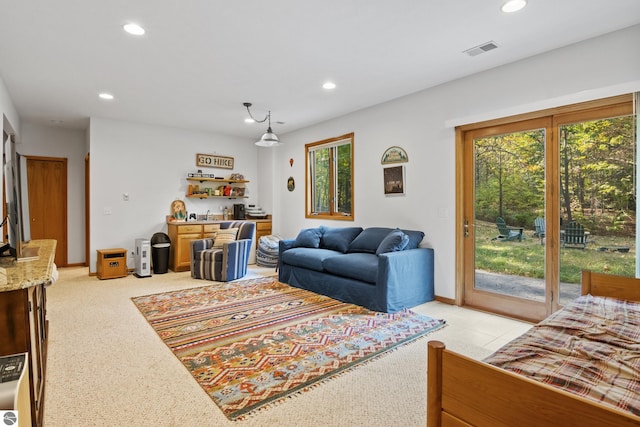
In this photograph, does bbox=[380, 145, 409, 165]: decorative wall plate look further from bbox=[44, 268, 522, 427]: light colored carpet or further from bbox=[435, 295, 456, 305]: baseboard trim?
bbox=[44, 268, 522, 427]: light colored carpet

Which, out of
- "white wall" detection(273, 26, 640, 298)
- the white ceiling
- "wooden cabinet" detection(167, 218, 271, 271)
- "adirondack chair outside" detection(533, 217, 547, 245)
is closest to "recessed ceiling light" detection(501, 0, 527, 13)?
the white ceiling

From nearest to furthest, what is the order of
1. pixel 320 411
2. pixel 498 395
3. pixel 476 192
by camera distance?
1. pixel 498 395
2. pixel 320 411
3. pixel 476 192

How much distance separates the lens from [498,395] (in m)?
0.92

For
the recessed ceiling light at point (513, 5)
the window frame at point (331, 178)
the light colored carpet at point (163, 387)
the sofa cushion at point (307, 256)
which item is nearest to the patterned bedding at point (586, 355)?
the light colored carpet at point (163, 387)

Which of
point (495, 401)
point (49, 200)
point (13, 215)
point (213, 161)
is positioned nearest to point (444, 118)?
point (495, 401)

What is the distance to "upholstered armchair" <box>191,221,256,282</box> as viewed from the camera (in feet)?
16.7

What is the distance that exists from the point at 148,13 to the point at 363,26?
166 cm

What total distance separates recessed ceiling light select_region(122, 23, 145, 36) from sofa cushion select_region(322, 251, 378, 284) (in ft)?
9.71

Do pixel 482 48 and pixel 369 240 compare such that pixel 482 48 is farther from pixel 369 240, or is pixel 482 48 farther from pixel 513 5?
pixel 369 240

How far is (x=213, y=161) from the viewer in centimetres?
677

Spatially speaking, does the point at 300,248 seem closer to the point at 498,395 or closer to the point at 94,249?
the point at 94,249

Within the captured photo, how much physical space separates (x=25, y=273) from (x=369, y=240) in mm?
3476

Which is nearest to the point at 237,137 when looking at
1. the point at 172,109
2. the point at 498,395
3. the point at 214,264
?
the point at 172,109

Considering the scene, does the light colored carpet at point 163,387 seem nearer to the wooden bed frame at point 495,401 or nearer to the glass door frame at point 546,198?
the glass door frame at point 546,198
